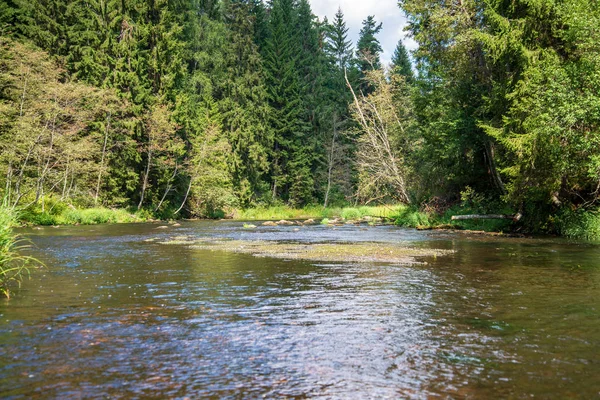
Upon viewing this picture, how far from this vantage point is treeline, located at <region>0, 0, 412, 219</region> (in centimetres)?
3388

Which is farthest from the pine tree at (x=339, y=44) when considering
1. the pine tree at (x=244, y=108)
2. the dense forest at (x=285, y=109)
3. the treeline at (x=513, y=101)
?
the treeline at (x=513, y=101)

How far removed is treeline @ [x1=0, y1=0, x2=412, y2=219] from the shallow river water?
22.2m

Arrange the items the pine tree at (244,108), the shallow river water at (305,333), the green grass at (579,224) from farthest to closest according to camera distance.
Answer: the pine tree at (244,108) → the green grass at (579,224) → the shallow river water at (305,333)

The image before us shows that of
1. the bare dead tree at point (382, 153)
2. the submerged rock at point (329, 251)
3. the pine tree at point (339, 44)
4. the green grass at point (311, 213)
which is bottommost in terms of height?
the submerged rock at point (329, 251)

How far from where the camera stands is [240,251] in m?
17.8

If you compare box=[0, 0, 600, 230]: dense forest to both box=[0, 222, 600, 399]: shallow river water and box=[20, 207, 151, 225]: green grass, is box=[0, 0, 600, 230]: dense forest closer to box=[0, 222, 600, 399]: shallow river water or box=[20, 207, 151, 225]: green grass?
box=[20, 207, 151, 225]: green grass

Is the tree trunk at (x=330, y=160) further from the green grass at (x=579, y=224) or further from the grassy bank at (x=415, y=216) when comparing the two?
the green grass at (x=579, y=224)

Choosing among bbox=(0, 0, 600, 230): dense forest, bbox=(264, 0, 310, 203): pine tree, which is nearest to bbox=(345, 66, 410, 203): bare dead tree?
bbox=(0, 0, 600, 230): dense forest

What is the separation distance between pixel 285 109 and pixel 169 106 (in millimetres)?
23330

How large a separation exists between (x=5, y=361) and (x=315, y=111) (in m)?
66.6

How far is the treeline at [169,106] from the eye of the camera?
33.9 m

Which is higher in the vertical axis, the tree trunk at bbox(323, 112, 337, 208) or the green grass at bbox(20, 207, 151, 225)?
the tree trunk at bbox(323, 112, 337, 208)

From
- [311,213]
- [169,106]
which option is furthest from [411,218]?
[311,213]

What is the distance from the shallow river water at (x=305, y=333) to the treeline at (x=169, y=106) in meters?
22.2
